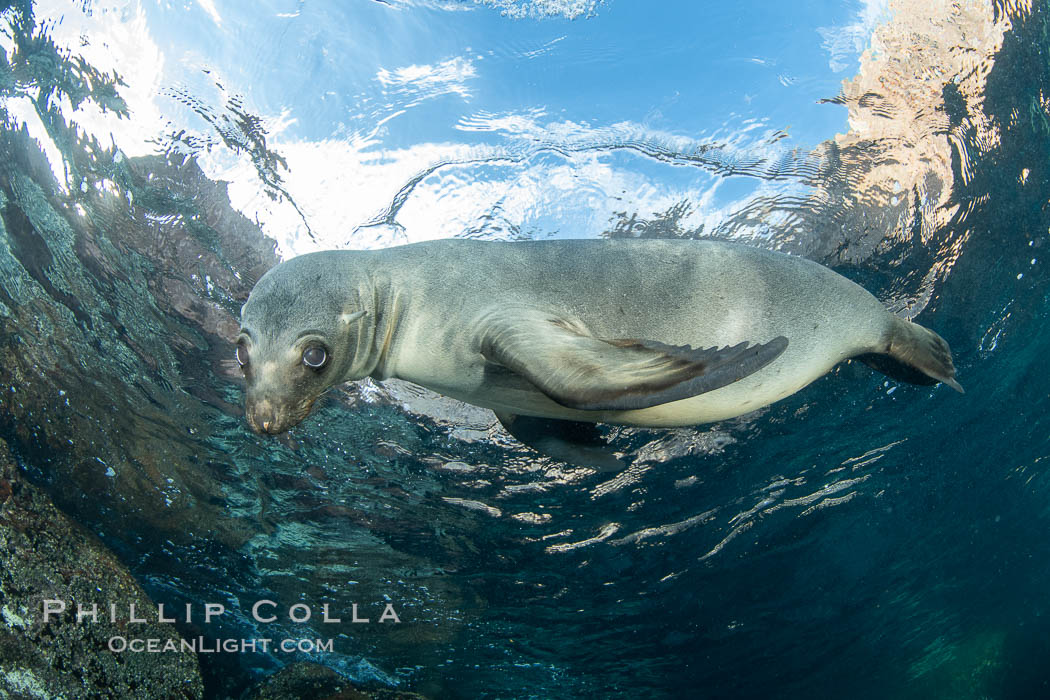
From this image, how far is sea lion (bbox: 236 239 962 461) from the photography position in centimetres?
265

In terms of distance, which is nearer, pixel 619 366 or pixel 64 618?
pixel 619 366

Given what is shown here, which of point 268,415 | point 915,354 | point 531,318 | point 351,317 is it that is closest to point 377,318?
point 351,317

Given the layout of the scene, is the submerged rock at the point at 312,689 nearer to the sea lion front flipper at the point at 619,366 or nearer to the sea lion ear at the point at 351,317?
the sea lion ear at the point at 351,317

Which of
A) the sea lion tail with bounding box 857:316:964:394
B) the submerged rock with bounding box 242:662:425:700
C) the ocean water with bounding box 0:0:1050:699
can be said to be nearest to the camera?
the sea lion tail with bounding box 857:316:964:394

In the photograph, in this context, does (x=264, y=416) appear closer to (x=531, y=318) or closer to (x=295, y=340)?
(x=295, y=340)

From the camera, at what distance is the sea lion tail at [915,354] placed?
3.70m

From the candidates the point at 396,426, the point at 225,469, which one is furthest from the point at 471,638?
the point at 396,426

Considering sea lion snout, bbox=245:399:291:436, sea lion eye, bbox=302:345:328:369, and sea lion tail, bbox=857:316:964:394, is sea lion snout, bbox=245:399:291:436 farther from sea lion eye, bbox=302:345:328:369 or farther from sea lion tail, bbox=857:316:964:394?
sea lion tail, bbox=857:316:964:394

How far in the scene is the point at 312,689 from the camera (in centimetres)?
848

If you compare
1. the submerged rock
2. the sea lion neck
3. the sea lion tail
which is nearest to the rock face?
the submerged rock

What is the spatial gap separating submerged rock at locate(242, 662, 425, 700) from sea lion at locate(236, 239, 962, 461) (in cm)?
619

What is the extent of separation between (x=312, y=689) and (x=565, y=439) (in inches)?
300

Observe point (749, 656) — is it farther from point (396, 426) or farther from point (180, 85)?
point (180, 85)

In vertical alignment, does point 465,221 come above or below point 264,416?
above
